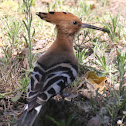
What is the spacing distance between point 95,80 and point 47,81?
0.81 meters

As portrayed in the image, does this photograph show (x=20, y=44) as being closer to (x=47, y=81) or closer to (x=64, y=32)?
(x=64, y=32)

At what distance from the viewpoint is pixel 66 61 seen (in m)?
2.45

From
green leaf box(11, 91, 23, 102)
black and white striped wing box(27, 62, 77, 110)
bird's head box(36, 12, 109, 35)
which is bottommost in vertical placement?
green leaf box(11, 91, 23, 102)

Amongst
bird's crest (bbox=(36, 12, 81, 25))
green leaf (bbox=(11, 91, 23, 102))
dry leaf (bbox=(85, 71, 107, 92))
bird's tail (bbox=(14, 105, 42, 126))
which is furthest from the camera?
dry leaf (bbox=(85, 71, 107, 92))

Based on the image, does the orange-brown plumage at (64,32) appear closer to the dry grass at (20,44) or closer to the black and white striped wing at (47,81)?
the black and white striped wing at (47,81)

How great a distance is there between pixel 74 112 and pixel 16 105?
601mm

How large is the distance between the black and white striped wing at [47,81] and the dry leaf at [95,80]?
1.36 feet

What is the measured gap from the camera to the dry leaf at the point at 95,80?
8.95ft

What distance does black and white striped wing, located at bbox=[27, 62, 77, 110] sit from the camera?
2059 mm

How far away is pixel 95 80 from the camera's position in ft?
9.15

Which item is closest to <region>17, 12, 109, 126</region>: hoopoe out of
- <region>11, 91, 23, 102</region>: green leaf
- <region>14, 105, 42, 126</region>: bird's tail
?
<region>14, 105, 42, 126</region>: bird's tail

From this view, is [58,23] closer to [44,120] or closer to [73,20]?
[73,20]

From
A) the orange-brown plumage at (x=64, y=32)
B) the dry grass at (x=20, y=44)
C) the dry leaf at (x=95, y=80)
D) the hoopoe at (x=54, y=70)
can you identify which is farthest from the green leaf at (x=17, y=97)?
the dry leaf at (x=95, y=80)

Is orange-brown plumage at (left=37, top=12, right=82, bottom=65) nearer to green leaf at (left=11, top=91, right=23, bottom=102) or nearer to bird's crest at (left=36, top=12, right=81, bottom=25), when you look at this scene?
bird's crest at (left=36, top=12, right=81, bottom=25)
